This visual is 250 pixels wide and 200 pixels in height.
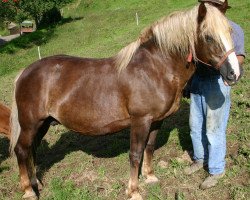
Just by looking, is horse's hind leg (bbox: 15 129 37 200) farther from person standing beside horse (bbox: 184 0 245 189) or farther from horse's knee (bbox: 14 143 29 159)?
person standing beside horse (bbox: 184 0 245 189)

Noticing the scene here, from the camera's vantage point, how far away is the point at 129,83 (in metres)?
3.97

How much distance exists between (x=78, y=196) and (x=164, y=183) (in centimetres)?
116

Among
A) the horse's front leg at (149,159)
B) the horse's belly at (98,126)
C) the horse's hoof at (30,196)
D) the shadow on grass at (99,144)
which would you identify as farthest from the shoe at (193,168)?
the horse's hoof at (30,196)

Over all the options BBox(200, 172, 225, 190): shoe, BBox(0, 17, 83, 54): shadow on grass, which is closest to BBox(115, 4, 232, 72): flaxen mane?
BBox(200, 172, 225, 190): shoe

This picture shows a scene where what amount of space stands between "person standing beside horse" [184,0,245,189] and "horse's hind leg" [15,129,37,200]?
214cm

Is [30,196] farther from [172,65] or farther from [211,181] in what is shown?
[172,65]

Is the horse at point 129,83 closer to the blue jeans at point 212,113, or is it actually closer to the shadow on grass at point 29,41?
the blue jeans at point 212,113

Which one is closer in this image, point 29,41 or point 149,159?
point 149,159

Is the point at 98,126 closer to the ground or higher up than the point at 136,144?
higher up

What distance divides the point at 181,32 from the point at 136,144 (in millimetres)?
1425

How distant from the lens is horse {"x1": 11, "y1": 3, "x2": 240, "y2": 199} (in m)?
3.58

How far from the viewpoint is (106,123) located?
4191 mm

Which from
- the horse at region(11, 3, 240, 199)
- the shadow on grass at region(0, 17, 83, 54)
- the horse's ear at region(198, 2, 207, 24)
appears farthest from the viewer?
the shadow on grass at region(0, 17, 83, 54)

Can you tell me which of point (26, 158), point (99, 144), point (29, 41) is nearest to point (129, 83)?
point (26, 158)
